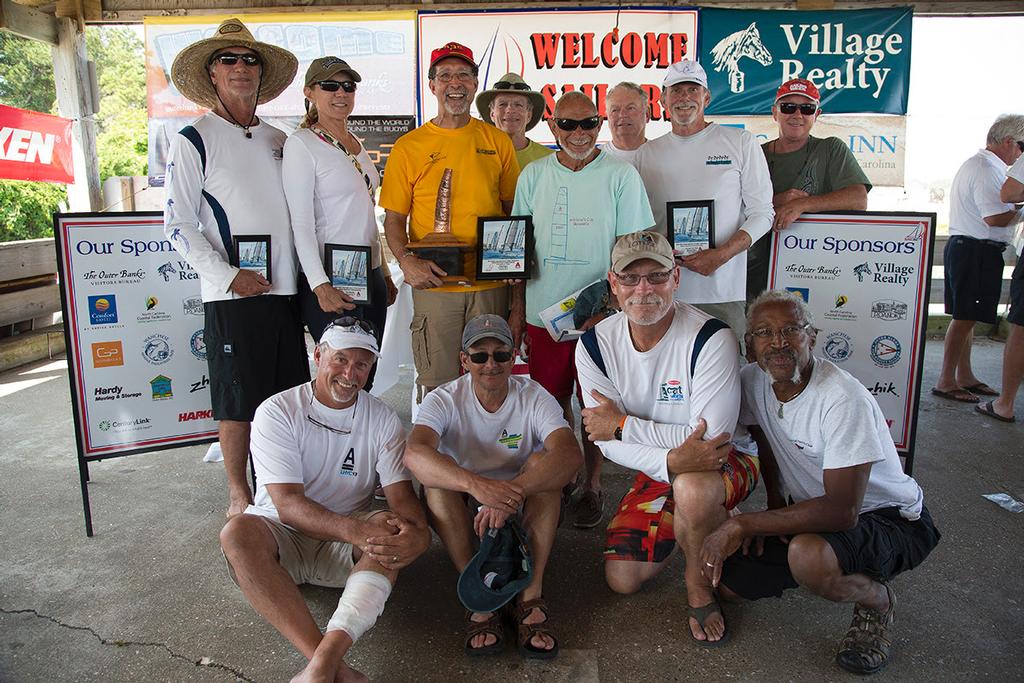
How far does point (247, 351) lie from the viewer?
3.41 meters

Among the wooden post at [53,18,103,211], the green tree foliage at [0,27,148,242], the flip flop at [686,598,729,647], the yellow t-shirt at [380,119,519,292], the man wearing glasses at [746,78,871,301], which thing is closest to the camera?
the flip flop at [686,598,729,647]

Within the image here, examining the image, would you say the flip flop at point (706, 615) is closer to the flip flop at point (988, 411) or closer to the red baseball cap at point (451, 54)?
the red baseball cap at point (451, 54)

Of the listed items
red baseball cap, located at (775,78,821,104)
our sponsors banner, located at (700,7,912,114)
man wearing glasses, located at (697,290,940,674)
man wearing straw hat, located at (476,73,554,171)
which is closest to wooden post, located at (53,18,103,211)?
man wearing straw hat, located at (476,73,554,171)

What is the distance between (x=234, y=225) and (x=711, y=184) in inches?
87.6

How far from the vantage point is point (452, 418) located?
303cm

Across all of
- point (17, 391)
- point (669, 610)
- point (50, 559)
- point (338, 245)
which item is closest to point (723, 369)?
point (669, 610)

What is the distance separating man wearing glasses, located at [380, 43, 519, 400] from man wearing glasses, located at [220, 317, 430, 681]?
2.44 ft

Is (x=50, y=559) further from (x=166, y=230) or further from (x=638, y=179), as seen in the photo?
(x=638, y=179)

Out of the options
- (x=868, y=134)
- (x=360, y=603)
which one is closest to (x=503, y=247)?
(x=360, y=603)

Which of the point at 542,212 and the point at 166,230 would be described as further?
the point at 542,212

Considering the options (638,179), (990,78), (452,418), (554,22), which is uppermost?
(990,78)

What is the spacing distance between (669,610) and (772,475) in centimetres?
66

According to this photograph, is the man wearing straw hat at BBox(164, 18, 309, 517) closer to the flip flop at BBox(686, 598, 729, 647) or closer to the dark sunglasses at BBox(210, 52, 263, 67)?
the dark sunglasses at BBox(210, 52, 263, 67)

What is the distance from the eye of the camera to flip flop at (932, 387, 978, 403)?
5621 mm
